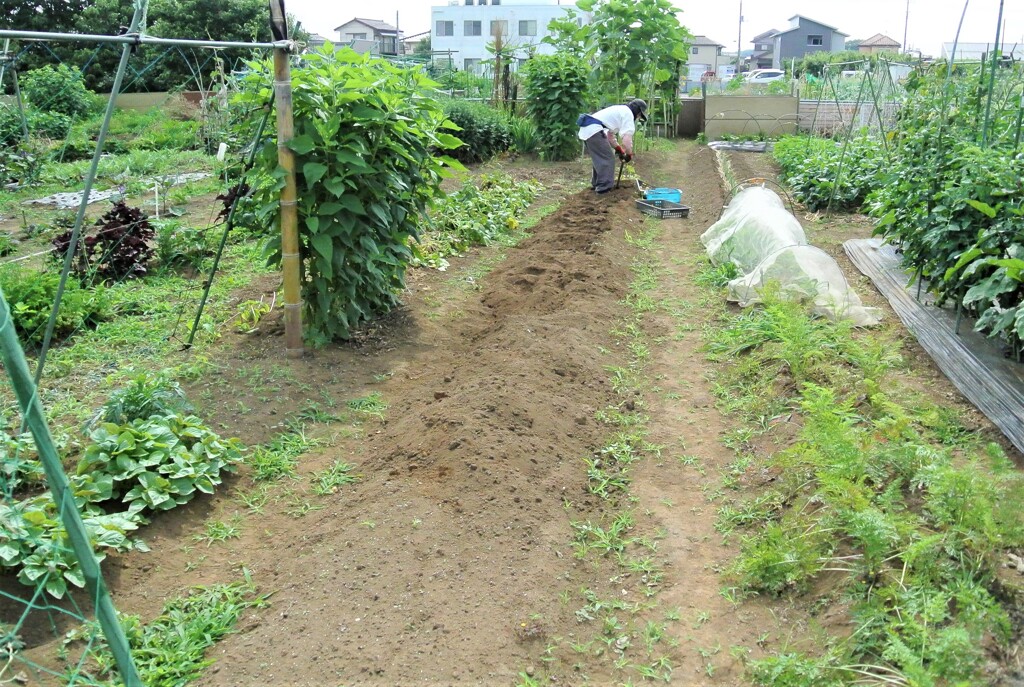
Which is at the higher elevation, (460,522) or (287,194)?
(287,194)

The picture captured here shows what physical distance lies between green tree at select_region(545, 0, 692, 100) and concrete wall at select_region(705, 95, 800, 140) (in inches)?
132

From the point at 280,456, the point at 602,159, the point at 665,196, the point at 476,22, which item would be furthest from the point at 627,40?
the point at 476,22

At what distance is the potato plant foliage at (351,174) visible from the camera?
5.96m

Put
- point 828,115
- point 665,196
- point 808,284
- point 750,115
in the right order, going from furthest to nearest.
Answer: point 750,115
point 828,115
point 665,196
point 808,284

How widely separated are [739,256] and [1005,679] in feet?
20.7

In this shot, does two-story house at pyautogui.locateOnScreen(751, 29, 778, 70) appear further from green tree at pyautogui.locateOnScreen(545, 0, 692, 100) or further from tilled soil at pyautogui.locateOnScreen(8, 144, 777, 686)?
tilled soil at pyautogui.locateOnScreen(8, 144, 777, 686)

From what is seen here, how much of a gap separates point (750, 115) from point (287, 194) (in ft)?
60.2

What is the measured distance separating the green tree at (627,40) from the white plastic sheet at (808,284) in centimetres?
1113

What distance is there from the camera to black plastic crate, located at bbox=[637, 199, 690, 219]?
38.8ft

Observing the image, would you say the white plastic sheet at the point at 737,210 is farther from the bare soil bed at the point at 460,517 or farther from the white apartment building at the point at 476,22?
the white apartment building at the point at 476,22

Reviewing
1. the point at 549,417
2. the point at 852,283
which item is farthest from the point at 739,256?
the point at 549,417

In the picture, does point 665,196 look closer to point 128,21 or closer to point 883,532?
point 883,532

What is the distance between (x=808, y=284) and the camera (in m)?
7.31

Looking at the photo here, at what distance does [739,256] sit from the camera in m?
8.84
